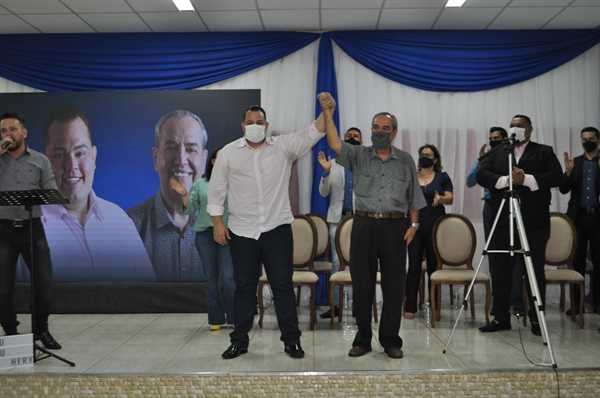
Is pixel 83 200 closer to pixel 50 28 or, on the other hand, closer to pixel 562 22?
pixel 50 28

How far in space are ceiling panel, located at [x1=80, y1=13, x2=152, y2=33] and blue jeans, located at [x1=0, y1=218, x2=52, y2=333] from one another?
291cm

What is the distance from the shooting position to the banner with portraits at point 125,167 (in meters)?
5.83

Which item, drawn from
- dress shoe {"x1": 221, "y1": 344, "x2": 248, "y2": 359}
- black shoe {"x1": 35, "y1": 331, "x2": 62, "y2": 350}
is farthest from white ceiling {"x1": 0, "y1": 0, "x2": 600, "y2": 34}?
dress shoe {"x1": 221, "y1": 344, "x2": 248, "y2": 359}

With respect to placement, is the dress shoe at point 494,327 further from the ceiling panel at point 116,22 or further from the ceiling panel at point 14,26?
the ceiling panel at point 14,26

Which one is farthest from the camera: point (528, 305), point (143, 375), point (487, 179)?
point (528, 305)

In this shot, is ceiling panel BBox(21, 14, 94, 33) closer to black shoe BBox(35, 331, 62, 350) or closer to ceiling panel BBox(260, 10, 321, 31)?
ceiling panel BBox(260, 10, 321, 31)

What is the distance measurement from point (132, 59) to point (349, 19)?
8.13 feet

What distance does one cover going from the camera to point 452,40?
263 inches

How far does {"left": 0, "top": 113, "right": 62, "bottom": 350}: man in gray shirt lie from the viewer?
4020 millimetres

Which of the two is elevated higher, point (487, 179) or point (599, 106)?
point (599, 106)

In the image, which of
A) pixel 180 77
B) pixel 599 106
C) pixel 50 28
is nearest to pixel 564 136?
pixel 599 106

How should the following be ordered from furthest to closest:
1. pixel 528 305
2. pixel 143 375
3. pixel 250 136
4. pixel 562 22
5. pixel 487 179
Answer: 1. pixel 562 22
2. pixel 528 305
3. pixel 487 179
4. pixel 250 136
5. pixel 143 375

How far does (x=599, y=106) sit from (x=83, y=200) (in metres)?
5.65

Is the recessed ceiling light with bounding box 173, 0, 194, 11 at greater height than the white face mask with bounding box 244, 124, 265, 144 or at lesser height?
greater
